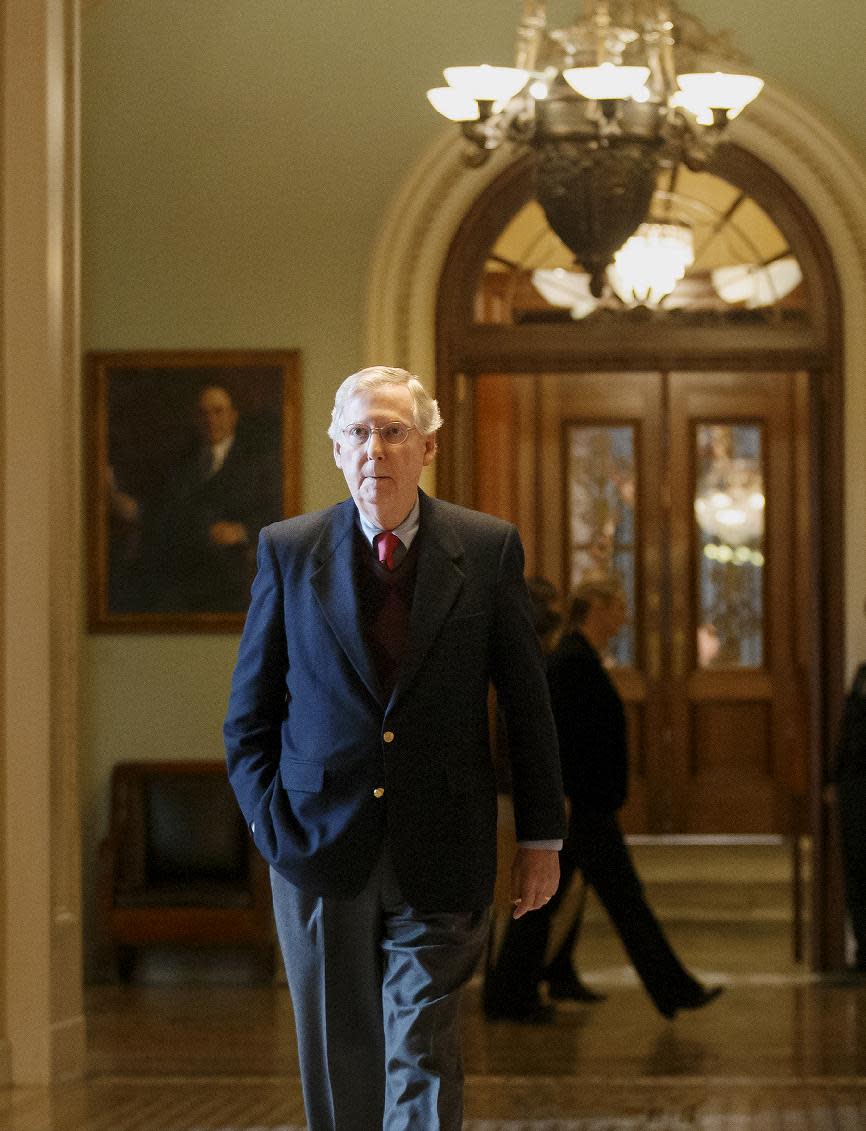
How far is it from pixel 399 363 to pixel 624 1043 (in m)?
3.09

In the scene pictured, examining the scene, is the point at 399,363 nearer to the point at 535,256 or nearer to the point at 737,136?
the point at 535,256

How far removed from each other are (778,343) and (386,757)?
4999mm

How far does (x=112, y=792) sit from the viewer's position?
305 inches

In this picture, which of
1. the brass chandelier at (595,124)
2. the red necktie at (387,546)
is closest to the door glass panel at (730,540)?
the brass chandelier at (595,124)

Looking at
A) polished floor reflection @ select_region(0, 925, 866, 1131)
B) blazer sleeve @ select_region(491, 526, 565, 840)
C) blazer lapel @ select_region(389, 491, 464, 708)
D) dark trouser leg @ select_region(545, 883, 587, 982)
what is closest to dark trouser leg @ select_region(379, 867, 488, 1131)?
blazer sleeve @ select_region(491, 526, 565, 840)

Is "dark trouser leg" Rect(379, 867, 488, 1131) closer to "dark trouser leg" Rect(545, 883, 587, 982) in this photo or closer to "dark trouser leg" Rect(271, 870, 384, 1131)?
"dark trouser leg" Rect(271, 870, 384, 1131)

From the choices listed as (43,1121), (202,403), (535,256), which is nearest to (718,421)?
(535,256)

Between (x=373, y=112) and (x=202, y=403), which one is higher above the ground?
(x=373, y=112)

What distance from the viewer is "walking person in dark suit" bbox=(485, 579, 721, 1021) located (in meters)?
6.54

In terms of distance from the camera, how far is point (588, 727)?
21.5ft

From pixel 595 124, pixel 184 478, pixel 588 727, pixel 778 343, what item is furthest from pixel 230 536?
pixel 595 124

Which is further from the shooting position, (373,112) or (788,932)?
(788,932)

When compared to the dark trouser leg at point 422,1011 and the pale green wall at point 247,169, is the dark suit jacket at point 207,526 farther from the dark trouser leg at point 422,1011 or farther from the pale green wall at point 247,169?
the dark trouser leg at point 422,1011

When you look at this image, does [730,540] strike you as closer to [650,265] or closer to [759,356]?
[759,356]
